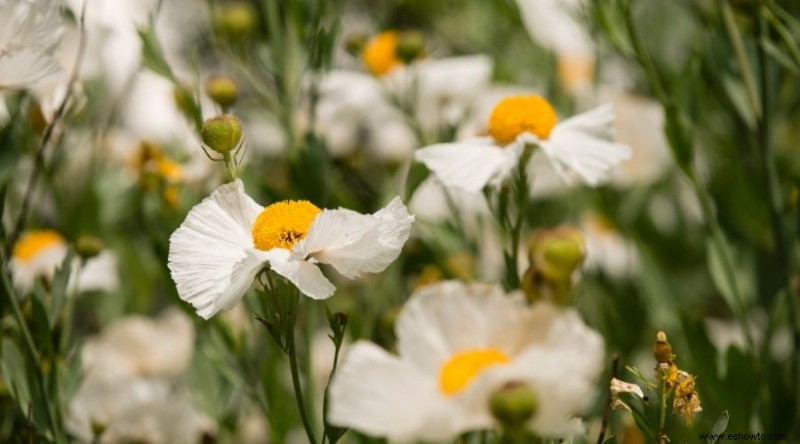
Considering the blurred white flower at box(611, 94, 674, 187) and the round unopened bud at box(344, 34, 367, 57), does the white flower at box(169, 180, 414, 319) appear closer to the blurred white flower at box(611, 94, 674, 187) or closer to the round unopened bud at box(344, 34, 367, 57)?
the round unopened bud at box(344, 34, 367, 57)

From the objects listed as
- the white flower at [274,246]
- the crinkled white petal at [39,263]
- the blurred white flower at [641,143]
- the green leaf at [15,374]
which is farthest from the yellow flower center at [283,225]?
the blurred white flower at [641,143]

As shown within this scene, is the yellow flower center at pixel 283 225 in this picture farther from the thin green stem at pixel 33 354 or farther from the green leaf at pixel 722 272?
the green leaf at pixel 722 272

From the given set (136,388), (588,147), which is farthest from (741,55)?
(136,388)

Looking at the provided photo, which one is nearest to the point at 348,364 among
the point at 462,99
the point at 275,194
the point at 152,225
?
the point at 275,194

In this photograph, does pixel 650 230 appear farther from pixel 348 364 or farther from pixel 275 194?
pixel 348 364

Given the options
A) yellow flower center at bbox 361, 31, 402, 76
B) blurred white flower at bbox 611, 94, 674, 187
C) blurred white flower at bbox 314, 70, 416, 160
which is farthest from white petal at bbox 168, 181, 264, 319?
blurred white flower at bbox 611, 94, 674, 187

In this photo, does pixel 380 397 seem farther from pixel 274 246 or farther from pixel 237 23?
pixel 237 23
